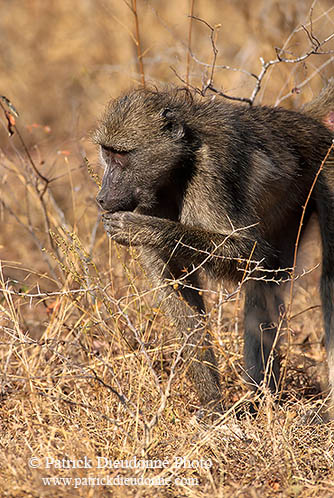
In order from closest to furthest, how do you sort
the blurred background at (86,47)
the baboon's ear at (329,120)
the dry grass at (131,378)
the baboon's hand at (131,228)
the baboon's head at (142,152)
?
the dry grass at (131,378)
the baboon's hand at (131,228)
the baboon's head at (142,152)
the baboon's ear at (329,120)
the blurred background at (86,47)

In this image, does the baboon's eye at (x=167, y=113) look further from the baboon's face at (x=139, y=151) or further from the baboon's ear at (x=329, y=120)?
the baboon's ear at (x=329, y=120)

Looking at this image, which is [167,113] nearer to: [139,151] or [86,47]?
[139,151]

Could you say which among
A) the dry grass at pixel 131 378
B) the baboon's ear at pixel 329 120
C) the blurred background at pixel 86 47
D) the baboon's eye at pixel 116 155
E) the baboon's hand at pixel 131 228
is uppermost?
the blurred background at pixel 86 47

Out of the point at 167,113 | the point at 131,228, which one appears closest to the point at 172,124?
the point at 167,113

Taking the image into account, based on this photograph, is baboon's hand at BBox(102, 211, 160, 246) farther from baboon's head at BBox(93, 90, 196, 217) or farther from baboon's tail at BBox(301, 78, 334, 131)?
baboon's tail at BBox(301, 78, 334, 131)

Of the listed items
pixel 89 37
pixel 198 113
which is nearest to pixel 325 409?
pixel 198 113

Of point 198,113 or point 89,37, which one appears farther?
point 89,37

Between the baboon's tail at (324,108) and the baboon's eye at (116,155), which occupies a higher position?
the baboon's tail at (324,108)

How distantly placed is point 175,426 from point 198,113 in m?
1.53

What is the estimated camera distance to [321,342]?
4211mm

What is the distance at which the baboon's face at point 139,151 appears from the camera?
328cm

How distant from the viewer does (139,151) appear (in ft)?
10.8

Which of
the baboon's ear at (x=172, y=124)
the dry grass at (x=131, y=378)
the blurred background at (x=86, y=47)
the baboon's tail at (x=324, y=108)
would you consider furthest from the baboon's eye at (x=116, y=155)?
the blurred background at (x=86, y=47)

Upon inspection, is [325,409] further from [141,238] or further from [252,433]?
[141,238]
